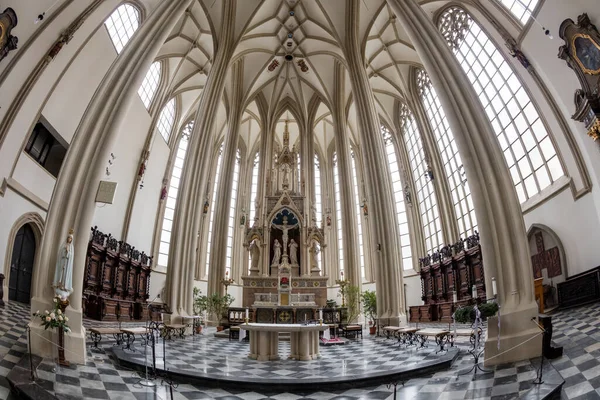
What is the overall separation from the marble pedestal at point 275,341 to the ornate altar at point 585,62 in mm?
8931

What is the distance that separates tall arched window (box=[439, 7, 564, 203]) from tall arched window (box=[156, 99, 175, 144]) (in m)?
17.7

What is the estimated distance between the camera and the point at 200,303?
1872 centimetres

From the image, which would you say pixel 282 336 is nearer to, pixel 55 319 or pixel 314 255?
pixel 314 255

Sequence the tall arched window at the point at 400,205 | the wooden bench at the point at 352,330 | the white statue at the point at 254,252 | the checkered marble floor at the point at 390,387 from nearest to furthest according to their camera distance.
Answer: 1. the checkered marble floor at the point at 390,387
2. the wooden bench at the point at 352,330
3. the white statue at the point at 254,252
4. the tall arched window at the point at 400,205

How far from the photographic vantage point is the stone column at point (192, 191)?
15492 mm

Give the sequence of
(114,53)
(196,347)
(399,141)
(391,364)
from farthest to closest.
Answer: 1. (399,141)
2. (114,53)
3. (196,347)
4. (391,364)

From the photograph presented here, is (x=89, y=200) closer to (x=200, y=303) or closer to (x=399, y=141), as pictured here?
(x=200, y=303)

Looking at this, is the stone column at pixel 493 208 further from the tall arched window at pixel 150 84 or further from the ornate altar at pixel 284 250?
the tall arched window at pixel 150 84

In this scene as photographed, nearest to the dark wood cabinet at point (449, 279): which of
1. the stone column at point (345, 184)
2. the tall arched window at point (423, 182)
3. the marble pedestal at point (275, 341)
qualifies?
the tall arched window at point (423, 182)

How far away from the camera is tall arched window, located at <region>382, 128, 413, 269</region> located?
24578mm

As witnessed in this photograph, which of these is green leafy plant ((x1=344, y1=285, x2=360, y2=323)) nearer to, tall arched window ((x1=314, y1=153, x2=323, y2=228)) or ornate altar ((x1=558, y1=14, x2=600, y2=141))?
ornate altar ((x1=558, y1=14, x2=600, y2=141))

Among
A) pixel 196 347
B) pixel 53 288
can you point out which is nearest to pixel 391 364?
pixel 196 347

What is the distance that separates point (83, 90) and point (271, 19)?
1270cm

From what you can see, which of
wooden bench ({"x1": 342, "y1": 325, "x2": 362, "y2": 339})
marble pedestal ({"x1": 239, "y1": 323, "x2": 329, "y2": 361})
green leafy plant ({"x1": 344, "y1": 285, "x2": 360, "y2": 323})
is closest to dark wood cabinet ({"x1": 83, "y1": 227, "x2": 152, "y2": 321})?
marble pedestal ({"x1": 239, "y1": 323, "x2": 329, "y2": 361})
